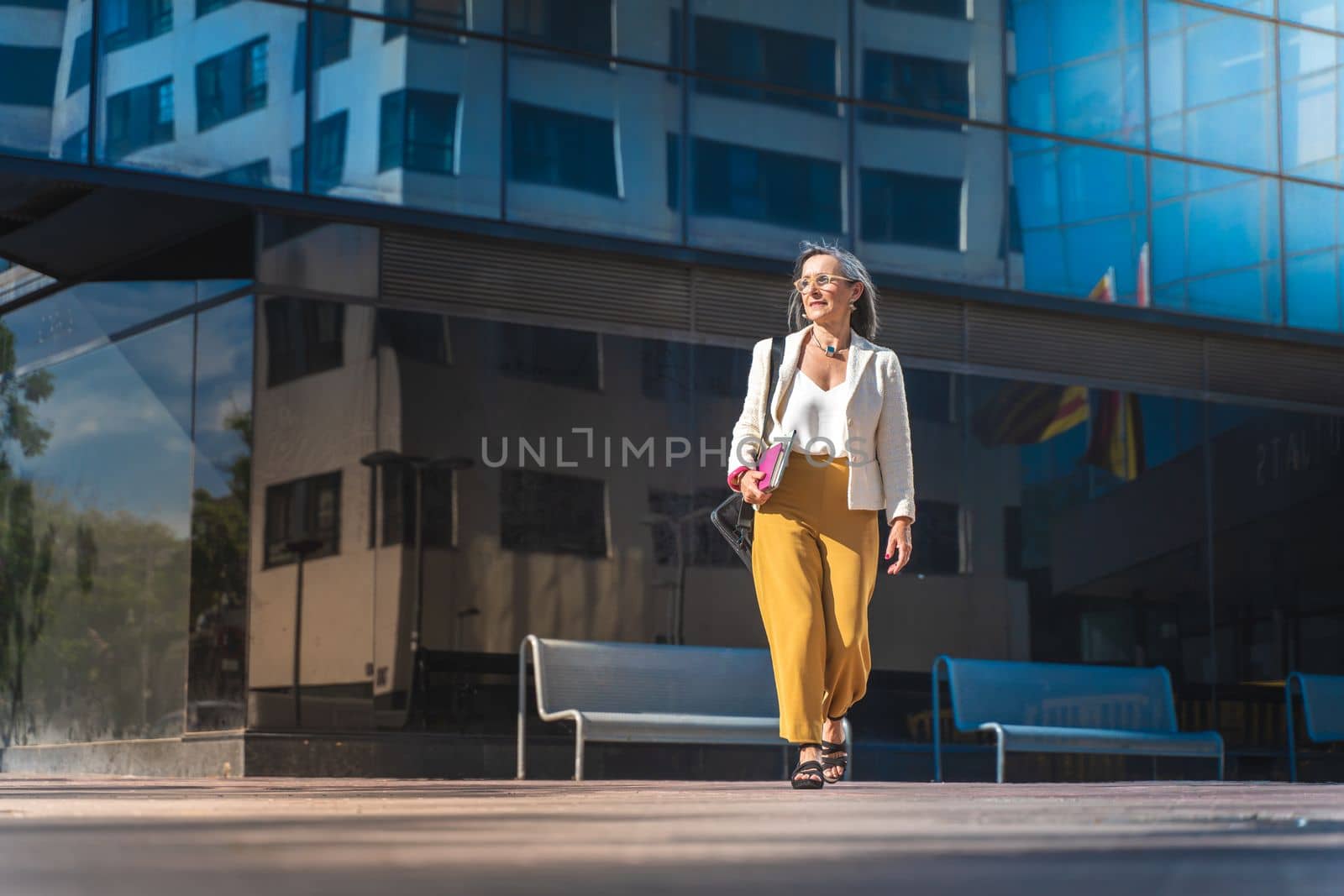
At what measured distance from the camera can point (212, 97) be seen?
1173 centimetres

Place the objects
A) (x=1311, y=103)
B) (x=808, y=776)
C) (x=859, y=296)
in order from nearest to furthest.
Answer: (x=808, y=776)
(x=859, y=296)
(x=1311, y=103)

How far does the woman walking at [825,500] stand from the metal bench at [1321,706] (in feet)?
25.2

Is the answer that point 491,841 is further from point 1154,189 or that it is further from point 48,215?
point 1154,189

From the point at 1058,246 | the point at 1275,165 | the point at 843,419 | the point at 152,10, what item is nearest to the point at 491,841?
the point at 843,419

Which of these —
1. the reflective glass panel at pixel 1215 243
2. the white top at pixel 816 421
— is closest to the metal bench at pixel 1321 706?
the reflective glass panel at pixel 1215 243

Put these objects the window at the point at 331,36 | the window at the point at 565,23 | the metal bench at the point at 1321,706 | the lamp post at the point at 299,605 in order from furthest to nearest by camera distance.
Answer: the metal bench at the point at 1321,706
the window at the point at 565,23
the window at the point at 331,36
the lamp post at the point at 299,605

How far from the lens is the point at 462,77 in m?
12.4

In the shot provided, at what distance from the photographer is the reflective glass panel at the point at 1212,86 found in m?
15.2

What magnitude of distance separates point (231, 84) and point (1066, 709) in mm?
6917

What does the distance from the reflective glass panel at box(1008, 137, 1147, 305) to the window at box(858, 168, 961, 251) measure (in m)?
0.56

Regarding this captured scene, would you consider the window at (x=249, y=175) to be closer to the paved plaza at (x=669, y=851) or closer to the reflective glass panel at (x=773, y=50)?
the reflective glass panel at (x=773, y=50)

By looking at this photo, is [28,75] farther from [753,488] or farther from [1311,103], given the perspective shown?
[1311,103]

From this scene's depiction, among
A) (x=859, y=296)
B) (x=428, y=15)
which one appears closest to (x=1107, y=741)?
(x=859, y=296)

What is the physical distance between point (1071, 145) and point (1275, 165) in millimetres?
2102
